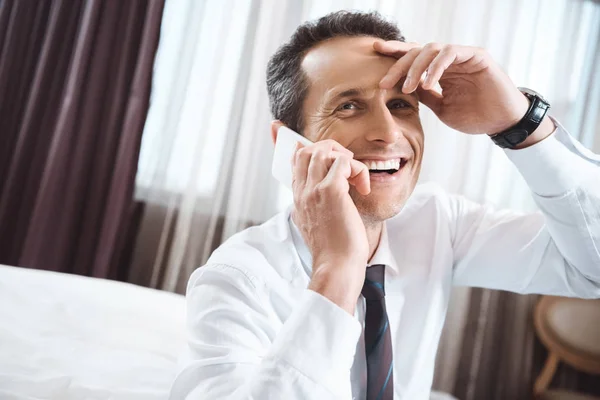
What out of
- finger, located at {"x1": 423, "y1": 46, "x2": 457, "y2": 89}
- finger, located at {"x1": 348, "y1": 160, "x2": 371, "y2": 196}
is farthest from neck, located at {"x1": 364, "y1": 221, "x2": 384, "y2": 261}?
finger, located at {"x1": 423, "y1": 46, "x2": 457, "y2": 89}

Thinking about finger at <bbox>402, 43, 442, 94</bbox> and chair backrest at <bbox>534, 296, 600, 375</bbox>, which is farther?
chair backrest at <bbox>534, 296, 600, 375</bbox>

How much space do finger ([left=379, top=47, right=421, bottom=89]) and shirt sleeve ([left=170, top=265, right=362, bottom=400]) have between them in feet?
1.66

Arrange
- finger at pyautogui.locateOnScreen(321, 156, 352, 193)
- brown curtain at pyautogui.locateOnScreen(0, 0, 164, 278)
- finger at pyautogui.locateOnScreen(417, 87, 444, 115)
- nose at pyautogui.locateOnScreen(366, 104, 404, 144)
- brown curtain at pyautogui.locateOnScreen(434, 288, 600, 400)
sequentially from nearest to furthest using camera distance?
finger at pyautogui.locateOnScreen(321, 156, 352, 193) → nose at pyautogui.locateOnScreen(366, 104, 404, 144) → finger at pyautogui.locateOnScreen(417, 87, 444, 115) → brown curtain at pyautogui.locateOnScreen(0, 0, 164, 278) → brown curtain at pyautogui.locateOnScreen(434, 288, 600, 400)

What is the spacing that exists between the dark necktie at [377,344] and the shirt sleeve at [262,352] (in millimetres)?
217

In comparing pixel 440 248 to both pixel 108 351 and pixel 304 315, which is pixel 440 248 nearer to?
pixel 304 315

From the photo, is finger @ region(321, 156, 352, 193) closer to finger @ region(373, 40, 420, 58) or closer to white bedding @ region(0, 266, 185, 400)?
finger @ region(373, 40, 420, 58)

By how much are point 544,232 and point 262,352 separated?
0.79 meters

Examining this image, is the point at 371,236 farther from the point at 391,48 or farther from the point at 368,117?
the point at 391,48

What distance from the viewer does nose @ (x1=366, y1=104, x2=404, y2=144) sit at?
1.08 meters

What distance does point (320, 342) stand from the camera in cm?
76

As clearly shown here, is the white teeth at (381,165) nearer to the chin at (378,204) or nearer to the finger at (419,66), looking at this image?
the chin at (378,204)

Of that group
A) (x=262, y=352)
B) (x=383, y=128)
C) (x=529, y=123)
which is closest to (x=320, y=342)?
(x=262, y=352)

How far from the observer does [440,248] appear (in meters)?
1.26

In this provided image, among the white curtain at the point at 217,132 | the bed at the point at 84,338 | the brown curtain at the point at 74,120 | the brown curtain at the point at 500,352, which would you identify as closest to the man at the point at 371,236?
the bed at the point at 84,338
